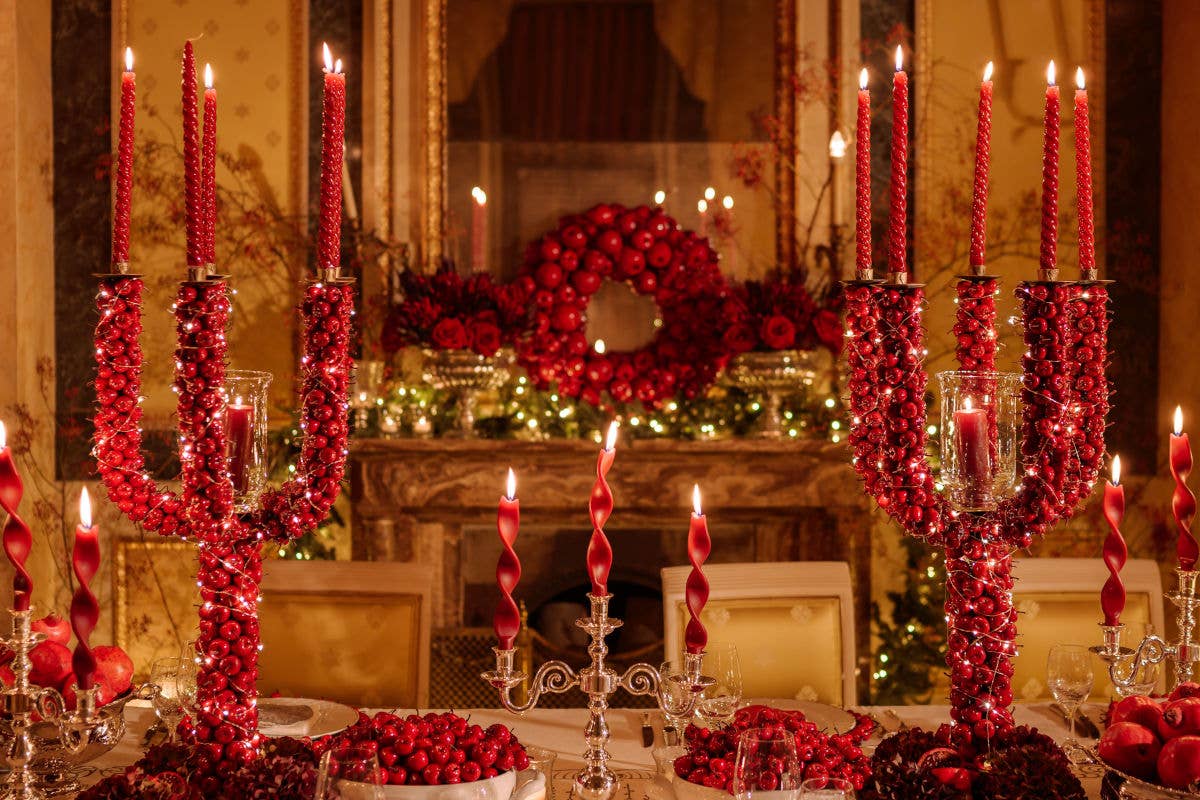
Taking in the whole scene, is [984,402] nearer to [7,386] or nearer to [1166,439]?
[1166,439]

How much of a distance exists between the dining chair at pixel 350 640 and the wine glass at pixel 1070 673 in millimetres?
1291

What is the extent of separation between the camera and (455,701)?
379cm

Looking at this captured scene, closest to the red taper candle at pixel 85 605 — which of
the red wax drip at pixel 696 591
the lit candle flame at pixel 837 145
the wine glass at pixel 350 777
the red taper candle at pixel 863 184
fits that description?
the wine glass at pixel 350 777

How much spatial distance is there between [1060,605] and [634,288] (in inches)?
75.3

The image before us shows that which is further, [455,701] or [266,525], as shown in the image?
[455,701]

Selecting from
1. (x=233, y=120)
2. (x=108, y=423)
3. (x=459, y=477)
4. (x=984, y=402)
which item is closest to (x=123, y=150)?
(x=108, y=423)

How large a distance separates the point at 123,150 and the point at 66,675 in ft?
2.84

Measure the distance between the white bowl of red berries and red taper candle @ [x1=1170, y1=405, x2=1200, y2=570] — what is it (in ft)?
3.25

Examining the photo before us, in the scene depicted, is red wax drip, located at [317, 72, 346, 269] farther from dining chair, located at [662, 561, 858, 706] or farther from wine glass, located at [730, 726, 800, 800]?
dining chair, located at [662, 561, 858, 706]

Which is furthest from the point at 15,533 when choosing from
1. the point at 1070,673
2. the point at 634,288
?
the point at 634,288

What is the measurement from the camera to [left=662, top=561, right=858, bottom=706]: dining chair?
2.57m

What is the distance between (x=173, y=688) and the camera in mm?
1881

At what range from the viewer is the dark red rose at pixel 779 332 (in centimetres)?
380

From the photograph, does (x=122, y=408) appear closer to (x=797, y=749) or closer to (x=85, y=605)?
(x=85, y=605)
